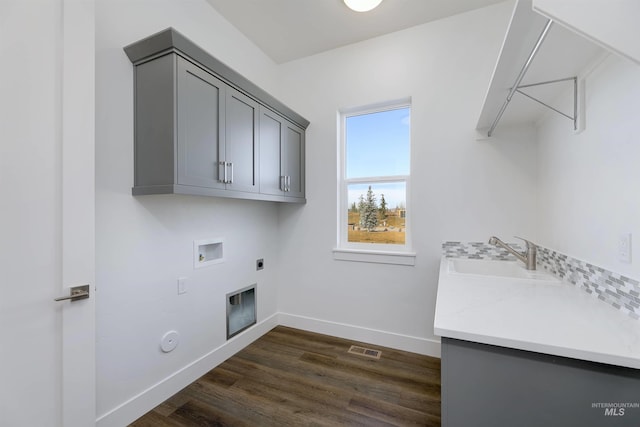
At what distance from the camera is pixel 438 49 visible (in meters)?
2.33

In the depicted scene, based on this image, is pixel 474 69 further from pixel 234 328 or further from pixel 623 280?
pixel 234 328

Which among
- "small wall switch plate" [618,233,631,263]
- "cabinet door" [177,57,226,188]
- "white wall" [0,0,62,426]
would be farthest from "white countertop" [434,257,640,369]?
"white wall" [0,0,62,426]

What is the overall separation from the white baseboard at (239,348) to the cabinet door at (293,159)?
4.63ft

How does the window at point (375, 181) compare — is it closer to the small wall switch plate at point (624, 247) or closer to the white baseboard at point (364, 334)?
the white baseboard at point (364, 334)

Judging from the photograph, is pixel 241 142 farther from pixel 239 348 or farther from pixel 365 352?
pixel 365 352

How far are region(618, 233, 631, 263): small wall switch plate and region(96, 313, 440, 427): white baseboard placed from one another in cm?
154

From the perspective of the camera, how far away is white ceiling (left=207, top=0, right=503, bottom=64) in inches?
84.4

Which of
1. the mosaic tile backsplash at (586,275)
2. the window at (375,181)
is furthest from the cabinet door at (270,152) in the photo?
the mosaic tile backsplash at (586,275)

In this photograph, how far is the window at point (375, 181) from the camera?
2555mm

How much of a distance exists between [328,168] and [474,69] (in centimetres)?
154

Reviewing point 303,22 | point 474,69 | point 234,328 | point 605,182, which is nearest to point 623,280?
point 605,182

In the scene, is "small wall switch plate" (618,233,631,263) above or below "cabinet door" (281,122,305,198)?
below

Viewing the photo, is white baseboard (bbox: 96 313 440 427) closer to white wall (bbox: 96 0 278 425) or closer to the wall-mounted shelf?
white wall (bbox: 96 0 278 425)

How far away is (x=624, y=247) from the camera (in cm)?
109
